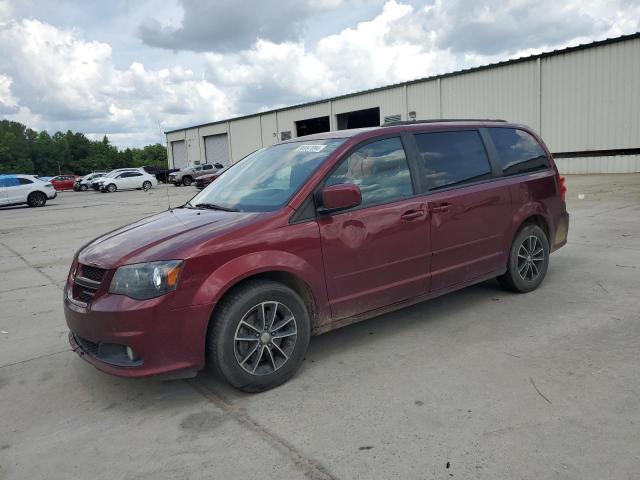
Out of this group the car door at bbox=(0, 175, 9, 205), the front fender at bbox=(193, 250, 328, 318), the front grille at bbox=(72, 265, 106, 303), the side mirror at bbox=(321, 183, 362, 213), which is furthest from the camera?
the car door at bbox=(0, 175, 9, 205)

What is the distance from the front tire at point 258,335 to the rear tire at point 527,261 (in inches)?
100

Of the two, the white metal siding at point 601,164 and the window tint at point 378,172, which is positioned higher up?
the window tint at point 378,172

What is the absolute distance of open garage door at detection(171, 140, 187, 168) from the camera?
57500mm

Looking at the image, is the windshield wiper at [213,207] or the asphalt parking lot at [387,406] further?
the windshield wiper at [213,207]

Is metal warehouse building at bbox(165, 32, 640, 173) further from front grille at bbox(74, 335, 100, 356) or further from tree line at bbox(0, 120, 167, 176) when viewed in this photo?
tree line at bbox(0, 120, 167, 176)

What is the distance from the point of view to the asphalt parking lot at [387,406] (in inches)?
108

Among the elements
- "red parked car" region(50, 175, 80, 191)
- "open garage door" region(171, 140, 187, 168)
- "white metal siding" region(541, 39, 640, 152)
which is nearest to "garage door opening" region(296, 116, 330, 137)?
"open garage door" region(171, 140, 187, 168)

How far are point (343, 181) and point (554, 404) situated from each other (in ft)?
6.87

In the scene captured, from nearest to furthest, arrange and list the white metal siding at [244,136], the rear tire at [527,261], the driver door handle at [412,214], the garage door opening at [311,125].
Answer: the driver door handle at [412,214] → the rear tire at [527,261] → the garage door opening at [311,125] → the white metal siding at [244,136]

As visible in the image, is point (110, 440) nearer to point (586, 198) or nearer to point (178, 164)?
Result: point (586, 198)

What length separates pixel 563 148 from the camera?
24016 mm

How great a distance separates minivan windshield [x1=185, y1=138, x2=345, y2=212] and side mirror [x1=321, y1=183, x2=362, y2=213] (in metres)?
0.29

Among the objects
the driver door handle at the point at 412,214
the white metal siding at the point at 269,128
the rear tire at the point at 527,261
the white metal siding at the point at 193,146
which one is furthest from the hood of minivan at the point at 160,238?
Result: the white metal siding at the point at 193,146

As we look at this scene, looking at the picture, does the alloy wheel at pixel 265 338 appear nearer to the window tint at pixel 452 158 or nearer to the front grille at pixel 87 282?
the front grille at pixel 87 282
